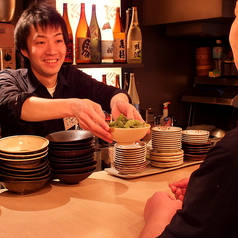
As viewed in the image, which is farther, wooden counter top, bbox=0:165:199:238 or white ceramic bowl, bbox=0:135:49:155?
white ceramic bowl, bbox=0:135:49:155

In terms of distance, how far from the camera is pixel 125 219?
4.17 feet

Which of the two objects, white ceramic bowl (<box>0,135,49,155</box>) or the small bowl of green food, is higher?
the small bowl of green food

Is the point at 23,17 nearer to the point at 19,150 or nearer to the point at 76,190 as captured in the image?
the point at 19,150

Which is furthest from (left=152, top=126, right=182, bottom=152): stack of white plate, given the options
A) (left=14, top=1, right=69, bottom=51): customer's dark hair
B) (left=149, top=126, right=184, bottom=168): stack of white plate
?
(left=14, top=1, right=69, bottom=51): customer's dark hair

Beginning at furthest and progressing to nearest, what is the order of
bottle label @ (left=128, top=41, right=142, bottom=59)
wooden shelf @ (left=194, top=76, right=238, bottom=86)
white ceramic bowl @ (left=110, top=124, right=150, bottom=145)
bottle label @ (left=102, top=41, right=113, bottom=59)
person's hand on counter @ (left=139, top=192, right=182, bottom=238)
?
wooden shelf @ (left=194, top=76, right=238, bottom=86) < bottle label @ (left=128, top=41, right=142, bottom=59) < bottle label @ (left=102, top=41, right=113, bottom=59) < white ceramic bowl @ (left=110, top=124, right=150, bottom=145) < person's hand on counter @ (left=139, top=192, right=182, bottom=238)

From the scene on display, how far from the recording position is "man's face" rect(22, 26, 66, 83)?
2180 mm

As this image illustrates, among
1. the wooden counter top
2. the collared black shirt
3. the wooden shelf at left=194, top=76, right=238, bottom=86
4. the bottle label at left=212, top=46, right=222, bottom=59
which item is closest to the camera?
the wooden counter top

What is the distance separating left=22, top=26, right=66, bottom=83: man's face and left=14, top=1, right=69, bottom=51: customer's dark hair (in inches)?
0.9

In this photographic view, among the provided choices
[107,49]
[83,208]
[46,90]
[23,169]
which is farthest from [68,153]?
[107,49]

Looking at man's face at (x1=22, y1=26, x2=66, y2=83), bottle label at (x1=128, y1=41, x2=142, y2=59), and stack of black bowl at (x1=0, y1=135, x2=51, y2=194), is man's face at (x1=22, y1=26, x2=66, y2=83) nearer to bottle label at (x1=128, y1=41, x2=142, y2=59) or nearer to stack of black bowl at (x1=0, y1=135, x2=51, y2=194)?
→ stack of black bowl at (x1=0, y1=135, x2=51, y2=194)

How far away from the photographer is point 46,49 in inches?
86.0

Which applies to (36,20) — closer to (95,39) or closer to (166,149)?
(95,39)

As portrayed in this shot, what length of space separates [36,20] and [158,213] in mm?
1429

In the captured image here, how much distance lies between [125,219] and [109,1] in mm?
2347
